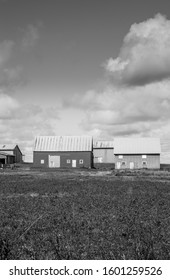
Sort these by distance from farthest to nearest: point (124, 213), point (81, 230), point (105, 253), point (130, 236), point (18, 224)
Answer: point (124, 213) → point (18, 224) → point (81, 230) → point (130, 236) → point (105, 253)

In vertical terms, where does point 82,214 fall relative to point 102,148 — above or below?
below

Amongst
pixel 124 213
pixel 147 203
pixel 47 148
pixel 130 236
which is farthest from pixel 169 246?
pixel 47 148

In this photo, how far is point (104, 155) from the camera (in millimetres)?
119312

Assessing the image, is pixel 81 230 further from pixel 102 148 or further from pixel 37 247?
pixel 102 148

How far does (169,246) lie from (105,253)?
1706 millimetres

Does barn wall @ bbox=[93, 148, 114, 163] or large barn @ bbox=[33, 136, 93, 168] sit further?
barn wall @ bbox=[93, 148, 114, 163]

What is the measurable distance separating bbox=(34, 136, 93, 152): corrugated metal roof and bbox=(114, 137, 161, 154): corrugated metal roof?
7.60 metres

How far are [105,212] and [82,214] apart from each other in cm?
106

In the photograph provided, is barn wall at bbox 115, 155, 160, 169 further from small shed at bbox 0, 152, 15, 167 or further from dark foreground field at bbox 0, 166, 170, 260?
dark foreground field at bbox 0, 166, 170, 260

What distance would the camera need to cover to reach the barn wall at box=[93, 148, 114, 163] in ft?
387

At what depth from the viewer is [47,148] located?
84062 mm

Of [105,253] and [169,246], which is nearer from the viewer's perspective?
[105,253]

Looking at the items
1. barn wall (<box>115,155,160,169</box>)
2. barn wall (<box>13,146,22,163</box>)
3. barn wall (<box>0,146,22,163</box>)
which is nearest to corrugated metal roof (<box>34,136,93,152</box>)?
barn wall (<box>115,155,160,169</box>)
